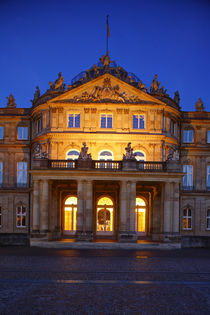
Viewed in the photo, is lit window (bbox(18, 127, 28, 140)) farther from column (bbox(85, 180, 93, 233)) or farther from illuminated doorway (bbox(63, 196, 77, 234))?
column (bbox(85, 180, 93, 233))

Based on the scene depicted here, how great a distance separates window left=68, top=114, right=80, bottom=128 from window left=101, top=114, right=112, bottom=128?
2694 mm

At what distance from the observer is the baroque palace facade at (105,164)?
34.9 meters

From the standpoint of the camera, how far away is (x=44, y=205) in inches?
1373

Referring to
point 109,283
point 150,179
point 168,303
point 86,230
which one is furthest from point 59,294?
point 150,179

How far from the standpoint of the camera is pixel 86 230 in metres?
34.0

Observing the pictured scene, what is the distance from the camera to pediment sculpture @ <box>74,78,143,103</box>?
4147 centimetres

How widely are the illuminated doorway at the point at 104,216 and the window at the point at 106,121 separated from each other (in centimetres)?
847

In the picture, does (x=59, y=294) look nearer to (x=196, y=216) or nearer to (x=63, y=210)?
(x=63, y=210)

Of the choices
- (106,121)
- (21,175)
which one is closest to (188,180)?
(106,121)

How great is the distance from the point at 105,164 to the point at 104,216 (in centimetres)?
673

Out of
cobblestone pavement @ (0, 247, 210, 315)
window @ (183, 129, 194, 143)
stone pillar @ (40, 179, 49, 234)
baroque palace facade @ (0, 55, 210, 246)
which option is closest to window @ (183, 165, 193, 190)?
baroque palace facade @ (0, 55, 210, 246)

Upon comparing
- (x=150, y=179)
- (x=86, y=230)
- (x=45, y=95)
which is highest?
(x=45, y=95)

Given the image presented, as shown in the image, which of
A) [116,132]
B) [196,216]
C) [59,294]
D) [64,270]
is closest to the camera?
[59,294]

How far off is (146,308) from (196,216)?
35463 mm
